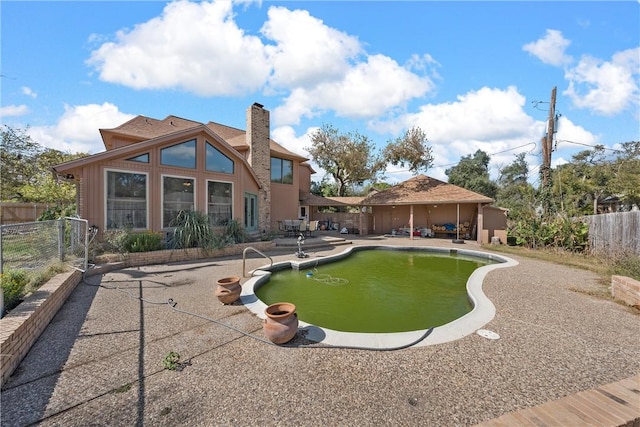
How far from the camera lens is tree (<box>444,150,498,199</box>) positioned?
34.9 m

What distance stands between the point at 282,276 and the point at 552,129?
14.3 m

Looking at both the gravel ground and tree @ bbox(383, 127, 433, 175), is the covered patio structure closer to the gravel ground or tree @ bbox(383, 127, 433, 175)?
tree @ bbox(383, 127, 433, 175)

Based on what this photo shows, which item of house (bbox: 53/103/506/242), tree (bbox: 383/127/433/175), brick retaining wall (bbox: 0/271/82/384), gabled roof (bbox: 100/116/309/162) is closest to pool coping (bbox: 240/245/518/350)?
brick retaining wall (bbox: 0/271/82/384)

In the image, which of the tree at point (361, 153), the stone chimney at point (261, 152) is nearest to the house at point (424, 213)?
the tree at point (361, 153)

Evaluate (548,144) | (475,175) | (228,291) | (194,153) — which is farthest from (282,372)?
(475,175)

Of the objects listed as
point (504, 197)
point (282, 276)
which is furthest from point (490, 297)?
point (504, 197)

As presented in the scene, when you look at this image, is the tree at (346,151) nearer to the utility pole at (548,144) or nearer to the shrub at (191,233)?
the utility pole at (548,144)

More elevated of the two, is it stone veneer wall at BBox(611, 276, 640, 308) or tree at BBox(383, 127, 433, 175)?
tree at BBox(383, 127, 433, 175)

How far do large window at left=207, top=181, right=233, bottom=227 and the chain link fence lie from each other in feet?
14.5

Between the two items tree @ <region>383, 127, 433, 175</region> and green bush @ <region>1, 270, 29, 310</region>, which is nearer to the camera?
green bush @ <region>1, 270, 29, 310</region>

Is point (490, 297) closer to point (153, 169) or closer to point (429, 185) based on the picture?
point (153, 169)

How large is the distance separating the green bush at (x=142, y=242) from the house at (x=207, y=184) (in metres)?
1.01

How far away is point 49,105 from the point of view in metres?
10.6

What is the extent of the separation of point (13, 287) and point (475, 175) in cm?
4240
